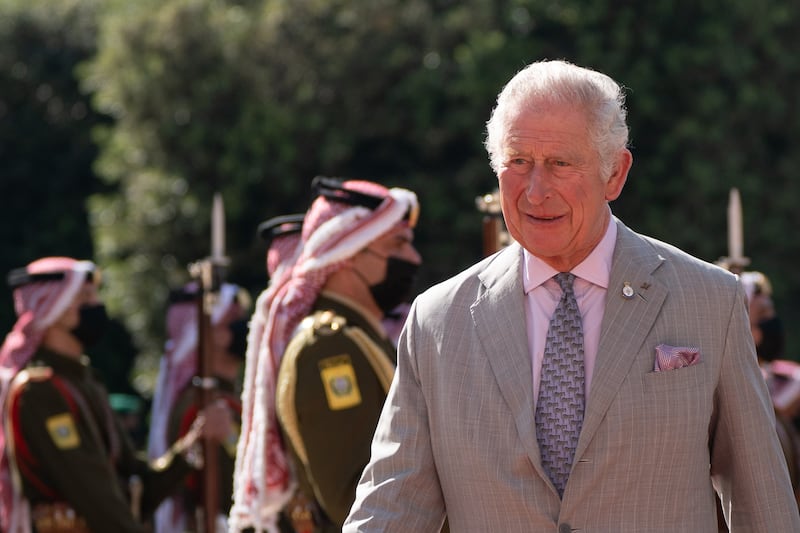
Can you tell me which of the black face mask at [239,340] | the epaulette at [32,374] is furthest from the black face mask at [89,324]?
the black face mask at [239,340]

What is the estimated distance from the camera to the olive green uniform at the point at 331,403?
5.75 m

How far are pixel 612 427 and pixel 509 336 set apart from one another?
335 mm

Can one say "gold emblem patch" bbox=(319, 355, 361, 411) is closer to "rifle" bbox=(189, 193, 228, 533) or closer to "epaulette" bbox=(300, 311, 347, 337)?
"epaulette" bbox=(300, 311, 347, 337)

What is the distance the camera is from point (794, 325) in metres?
19.1

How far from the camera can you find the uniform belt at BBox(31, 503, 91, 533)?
7.79m

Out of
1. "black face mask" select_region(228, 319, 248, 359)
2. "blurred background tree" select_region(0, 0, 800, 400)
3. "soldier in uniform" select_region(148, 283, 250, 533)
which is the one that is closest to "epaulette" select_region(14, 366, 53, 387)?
"soldier in uniform" select_region(148, 283, 250, 533)

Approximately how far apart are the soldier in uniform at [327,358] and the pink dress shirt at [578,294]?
2.07m

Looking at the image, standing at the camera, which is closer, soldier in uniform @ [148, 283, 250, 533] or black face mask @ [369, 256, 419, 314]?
black face mask @ [369, 256, 419, 314]

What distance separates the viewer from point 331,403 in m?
5.84

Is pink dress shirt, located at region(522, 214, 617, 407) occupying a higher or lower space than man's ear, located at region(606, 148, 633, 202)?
lower

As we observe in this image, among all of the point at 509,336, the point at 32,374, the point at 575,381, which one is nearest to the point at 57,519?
the point at 32,374

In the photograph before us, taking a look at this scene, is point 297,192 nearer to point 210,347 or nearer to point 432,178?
point 432,178

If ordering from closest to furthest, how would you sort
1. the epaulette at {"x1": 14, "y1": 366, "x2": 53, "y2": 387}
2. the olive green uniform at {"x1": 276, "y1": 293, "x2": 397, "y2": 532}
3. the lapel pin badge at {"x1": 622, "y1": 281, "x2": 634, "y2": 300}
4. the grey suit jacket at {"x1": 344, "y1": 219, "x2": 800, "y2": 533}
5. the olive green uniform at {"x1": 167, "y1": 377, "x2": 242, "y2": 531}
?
the grey suit jacket at {"x1": 344, "y1": 219, "x2": 800, "y2": 533} < the lapel pin badge at {"x1": 622, "y1": 281, "x2": 634, "y2": 300} < the olive green uniform at {"x1": 276, "y1": 293, "x2": 397, "y2": 532} < the epaulette at {"x1": 14, "y1": 366, "x2": 53, "y2": 387} < the olive green uniform at {"x1": 167, "y1": 377, "x2": 242, "y2": 531}

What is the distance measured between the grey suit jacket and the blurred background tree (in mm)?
13601
